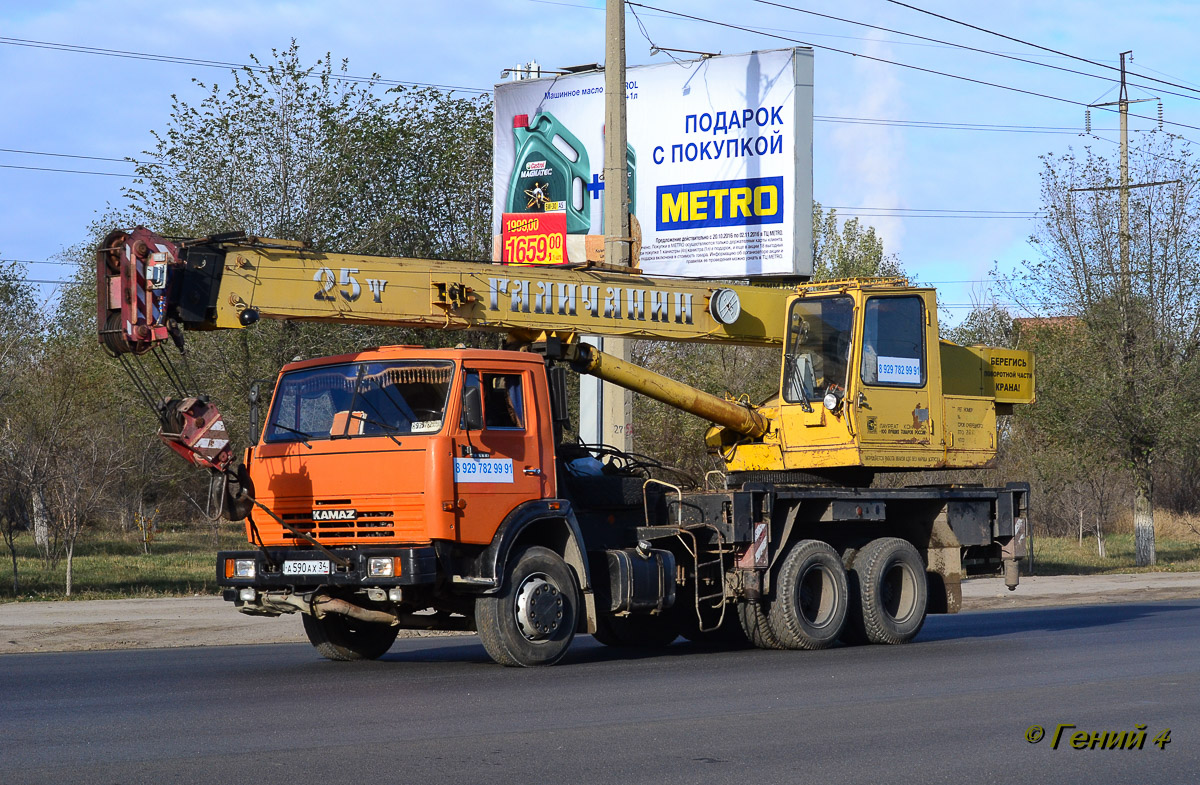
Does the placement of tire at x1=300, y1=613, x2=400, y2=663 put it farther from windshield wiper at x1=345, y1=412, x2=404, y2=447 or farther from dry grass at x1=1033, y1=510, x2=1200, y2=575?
dry grass at x1=1033, y1=510, x2=1200, y2=575

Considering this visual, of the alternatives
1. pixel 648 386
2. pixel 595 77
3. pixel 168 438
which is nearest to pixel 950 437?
pixel 648 386

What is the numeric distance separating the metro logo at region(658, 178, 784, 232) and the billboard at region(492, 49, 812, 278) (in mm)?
18

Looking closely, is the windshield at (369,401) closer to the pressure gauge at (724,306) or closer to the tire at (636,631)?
the pressure gauge at (724,306)

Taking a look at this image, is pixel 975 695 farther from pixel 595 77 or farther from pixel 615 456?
pixel 595 77

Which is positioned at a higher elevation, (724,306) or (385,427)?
(724,306)

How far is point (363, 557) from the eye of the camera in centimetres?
1113

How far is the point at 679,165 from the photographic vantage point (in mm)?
24625

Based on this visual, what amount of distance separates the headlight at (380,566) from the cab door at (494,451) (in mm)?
673

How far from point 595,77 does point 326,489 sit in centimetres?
1542

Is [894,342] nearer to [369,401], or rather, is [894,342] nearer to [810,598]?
[810,598]

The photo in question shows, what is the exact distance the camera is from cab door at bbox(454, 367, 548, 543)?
11438 millimetres

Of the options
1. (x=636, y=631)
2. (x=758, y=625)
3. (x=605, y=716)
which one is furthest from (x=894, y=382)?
(x=605, y=716)

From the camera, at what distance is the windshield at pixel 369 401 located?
1155 cm

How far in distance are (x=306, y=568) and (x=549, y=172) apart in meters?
15.0
